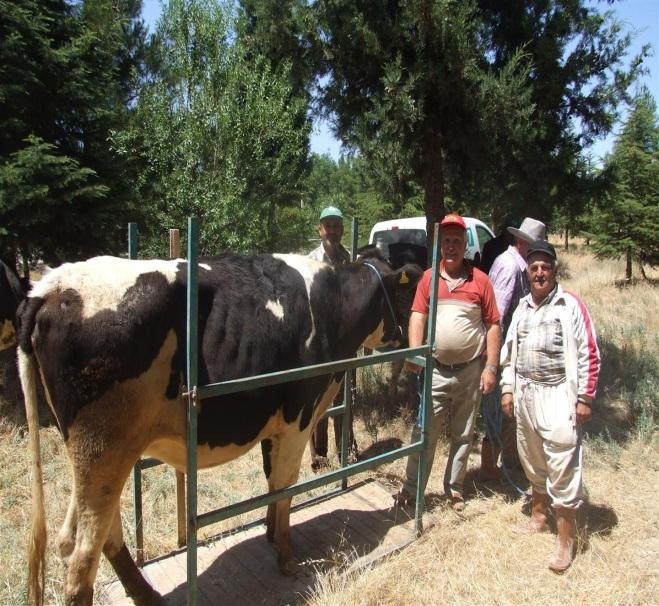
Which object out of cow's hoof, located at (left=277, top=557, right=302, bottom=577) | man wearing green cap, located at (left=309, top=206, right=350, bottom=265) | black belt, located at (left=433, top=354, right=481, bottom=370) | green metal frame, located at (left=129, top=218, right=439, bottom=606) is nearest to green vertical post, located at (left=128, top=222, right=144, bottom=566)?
green metal frame, located at (left=129, top=218, right=439, bottom=606)

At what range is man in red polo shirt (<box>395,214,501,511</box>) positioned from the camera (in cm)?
373

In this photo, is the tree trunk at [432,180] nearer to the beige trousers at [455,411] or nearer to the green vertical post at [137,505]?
the beige trousers at [455,411]

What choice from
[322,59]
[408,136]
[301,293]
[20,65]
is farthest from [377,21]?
[20,65]

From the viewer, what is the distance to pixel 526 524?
3.87 m

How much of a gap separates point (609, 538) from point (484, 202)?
4.01 m

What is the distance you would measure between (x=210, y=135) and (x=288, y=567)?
6.26 meters

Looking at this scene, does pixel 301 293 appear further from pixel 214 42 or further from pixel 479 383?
pixel 214 42

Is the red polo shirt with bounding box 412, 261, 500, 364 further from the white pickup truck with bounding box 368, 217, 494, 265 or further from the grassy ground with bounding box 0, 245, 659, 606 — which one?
the white pickup truck with bounding box 368, 217, 494, 265

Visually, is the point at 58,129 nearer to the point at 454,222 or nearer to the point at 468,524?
the point at 454,222

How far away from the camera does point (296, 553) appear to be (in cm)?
353

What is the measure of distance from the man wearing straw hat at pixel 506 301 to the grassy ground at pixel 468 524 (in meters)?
0.29

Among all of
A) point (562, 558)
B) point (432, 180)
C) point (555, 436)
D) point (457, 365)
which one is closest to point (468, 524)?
point (562, 558)

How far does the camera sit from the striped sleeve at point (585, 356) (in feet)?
10.6

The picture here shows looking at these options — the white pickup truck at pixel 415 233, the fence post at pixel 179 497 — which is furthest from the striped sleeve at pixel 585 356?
the white pickup truck at pixel 415 233
